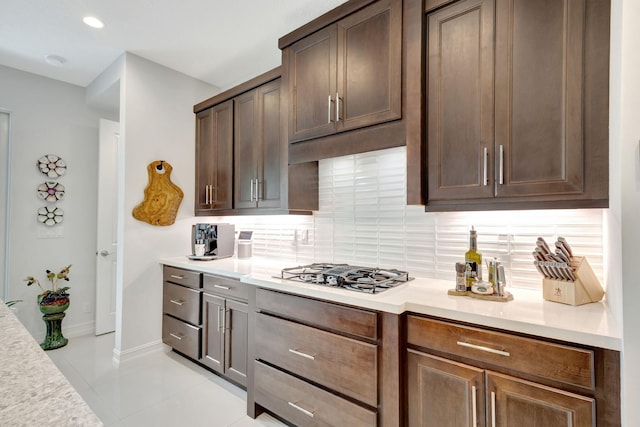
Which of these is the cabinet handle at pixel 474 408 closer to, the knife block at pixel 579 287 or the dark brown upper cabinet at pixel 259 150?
the knife block at pixel 579 287

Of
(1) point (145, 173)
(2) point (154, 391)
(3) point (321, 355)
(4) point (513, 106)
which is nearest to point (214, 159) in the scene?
(1) point (145, 173)

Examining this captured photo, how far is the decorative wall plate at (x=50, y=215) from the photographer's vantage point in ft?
10.7

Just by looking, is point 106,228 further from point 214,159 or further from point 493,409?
point 493,409

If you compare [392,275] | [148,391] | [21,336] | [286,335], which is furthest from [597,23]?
[148,391]

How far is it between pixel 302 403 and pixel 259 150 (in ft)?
6.17

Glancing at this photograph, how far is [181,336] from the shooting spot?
9.16 ft

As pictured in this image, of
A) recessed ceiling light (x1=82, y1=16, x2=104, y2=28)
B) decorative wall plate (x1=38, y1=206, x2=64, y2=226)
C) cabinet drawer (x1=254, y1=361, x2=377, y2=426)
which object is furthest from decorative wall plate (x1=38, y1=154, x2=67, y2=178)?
cabinet drawer (x1=254, y1=361, x2=377, y2=426)

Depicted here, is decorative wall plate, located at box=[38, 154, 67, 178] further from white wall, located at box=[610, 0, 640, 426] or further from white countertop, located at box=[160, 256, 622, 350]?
white wall, located at box=[610, 0, 640, 426]

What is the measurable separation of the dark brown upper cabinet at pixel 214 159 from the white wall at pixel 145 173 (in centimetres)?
13

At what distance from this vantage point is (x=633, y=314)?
983 mm

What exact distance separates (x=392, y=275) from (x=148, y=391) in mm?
2013

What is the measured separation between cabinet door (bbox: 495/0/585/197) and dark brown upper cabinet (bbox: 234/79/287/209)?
1.48 metres

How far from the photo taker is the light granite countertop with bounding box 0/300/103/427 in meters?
0.47

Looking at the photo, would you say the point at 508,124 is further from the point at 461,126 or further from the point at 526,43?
the point at 526,43
